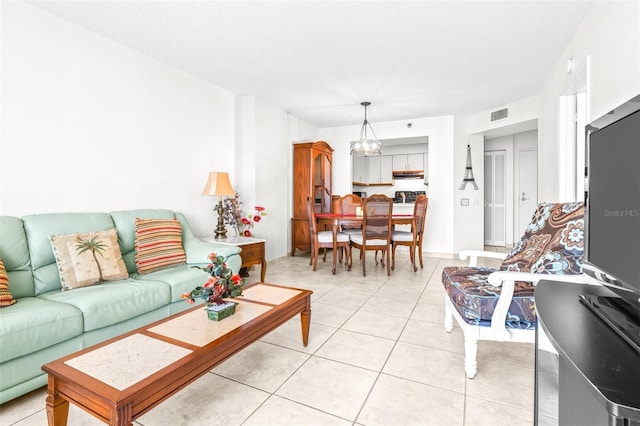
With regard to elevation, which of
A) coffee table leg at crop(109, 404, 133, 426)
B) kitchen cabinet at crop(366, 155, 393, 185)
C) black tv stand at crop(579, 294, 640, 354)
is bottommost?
coffee table leg at crop(109, 404, 133, 426)

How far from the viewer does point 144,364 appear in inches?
47.3

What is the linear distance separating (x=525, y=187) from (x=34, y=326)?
7549 millimetres

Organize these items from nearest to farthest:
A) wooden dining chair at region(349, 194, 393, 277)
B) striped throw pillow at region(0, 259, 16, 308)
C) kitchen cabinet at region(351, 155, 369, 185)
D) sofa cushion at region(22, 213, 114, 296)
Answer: striped throw pillow at region(0, 259, 16, 308) < sofa cushion at region(22, 213, 114, 296) < wooden dining chair at region(349, 194, 393, 277) < kitchen cabinet at region(351, 155, 369, 185)

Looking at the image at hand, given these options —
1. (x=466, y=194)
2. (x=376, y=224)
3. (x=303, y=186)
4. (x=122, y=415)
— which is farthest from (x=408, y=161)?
(x=122, y=415)

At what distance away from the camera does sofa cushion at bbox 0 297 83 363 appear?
1.47 meters

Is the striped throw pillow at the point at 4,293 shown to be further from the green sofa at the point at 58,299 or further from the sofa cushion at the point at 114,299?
the sofa cushion at the point at 114,299

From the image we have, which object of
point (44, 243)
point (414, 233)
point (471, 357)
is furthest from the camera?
point (414, 233)

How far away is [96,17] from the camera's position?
255 cm

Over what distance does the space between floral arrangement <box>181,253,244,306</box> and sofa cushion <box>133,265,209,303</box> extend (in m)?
0.72

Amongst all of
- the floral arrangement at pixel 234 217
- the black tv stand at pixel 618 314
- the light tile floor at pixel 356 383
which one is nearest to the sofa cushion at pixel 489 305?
the light tile floor at pixel 356 383

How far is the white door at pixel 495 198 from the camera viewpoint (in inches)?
259

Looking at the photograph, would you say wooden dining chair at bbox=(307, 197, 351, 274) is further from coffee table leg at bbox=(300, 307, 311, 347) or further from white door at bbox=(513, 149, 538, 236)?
white door at bbox=(513, 149, 538, 236)
